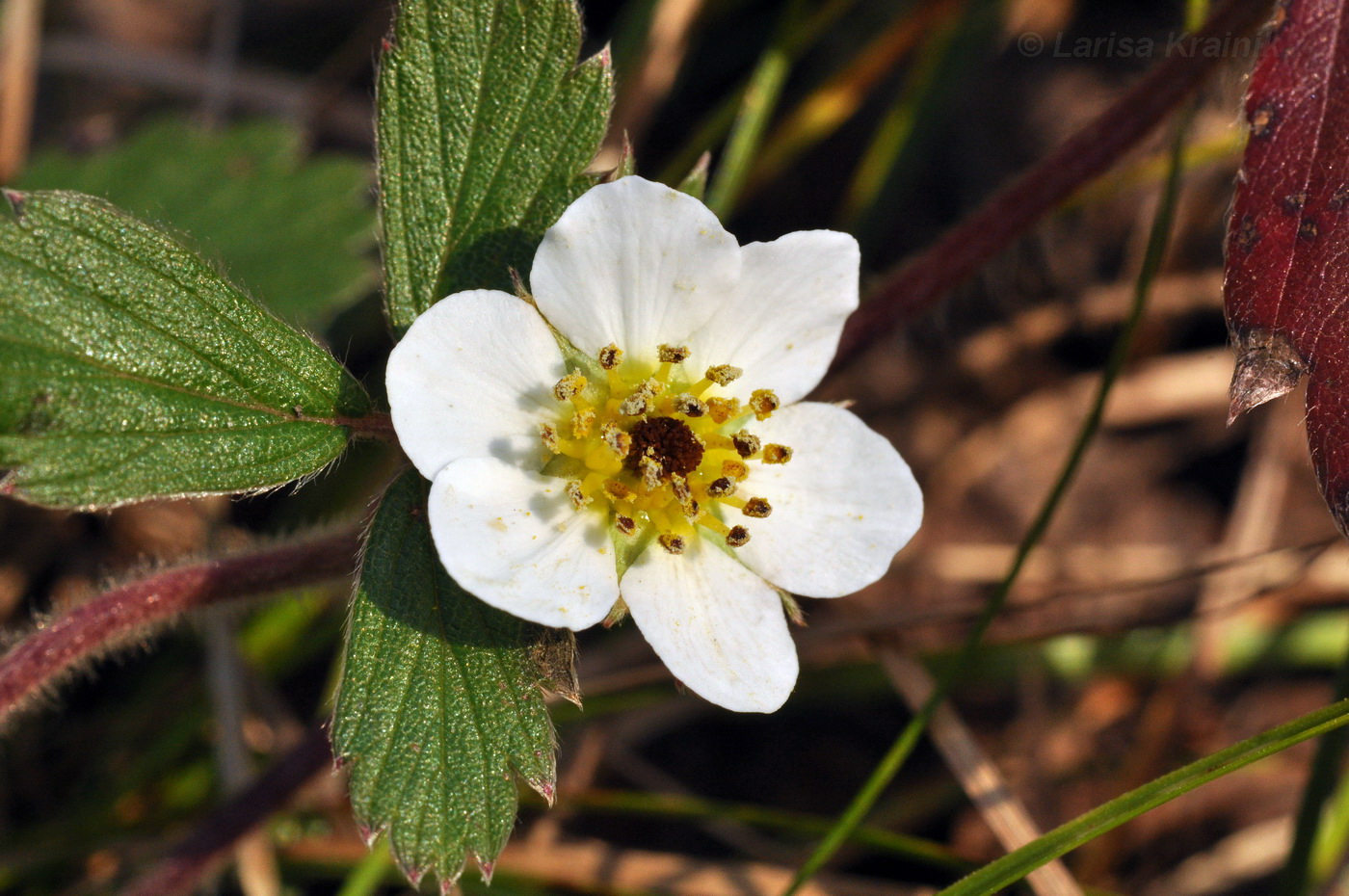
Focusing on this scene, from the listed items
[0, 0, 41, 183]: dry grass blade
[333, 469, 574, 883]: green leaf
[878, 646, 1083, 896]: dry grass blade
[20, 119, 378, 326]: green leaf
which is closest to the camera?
[333, 469, 574, 883]: green leaf

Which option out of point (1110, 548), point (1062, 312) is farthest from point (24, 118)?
point (1110, 548)

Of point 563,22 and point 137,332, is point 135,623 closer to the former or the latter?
point 137,332

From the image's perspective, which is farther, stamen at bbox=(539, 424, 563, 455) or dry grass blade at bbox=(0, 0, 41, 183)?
dry grass blade at bbox=(0, 0, 41, 183)

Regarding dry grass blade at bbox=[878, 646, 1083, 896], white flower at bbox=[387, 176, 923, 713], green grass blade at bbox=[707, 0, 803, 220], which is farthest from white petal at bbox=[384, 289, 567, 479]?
dry grass blade at bbox=[878, 646, 1083, 896]

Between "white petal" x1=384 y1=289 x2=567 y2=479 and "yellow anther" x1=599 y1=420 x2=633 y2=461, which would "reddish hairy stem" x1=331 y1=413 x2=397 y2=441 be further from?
"yellow anther" x1=599 y1=420 x2=633 y2=461

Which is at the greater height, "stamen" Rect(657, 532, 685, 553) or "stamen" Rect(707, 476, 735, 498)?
"stamen" Rect(707, 476, 735, 498)

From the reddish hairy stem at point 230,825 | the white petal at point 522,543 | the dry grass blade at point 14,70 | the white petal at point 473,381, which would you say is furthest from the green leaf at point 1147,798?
the dry grass blade at point 14,70

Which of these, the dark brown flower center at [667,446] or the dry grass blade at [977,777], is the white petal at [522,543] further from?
the dry grass blade at [977,777]

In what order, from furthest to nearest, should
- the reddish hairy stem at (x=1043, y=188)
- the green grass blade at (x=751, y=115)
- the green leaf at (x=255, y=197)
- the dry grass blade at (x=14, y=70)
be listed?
the dry grass blade at (x=14, y=70) → the green leaf at (x=255, y=197) → the green grass blade at (x=751, y=115) → the reddish hairy stem at (x=1043, y=188)
